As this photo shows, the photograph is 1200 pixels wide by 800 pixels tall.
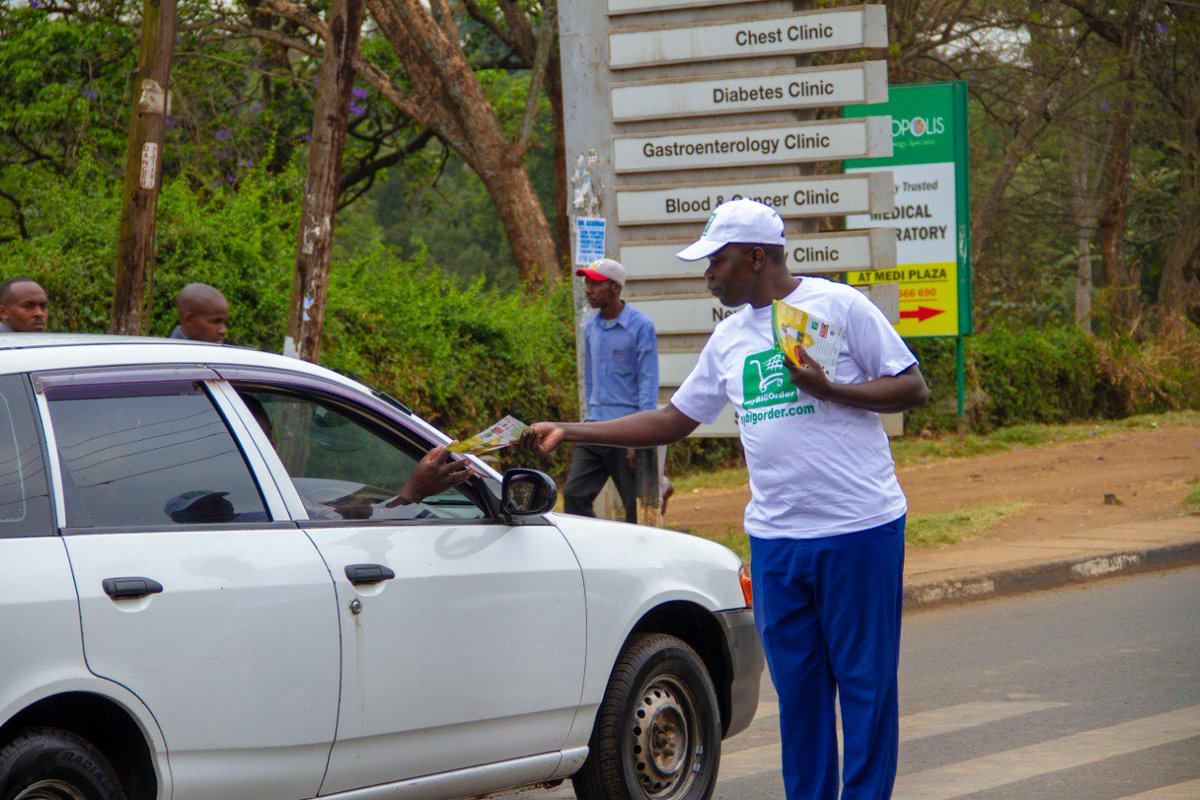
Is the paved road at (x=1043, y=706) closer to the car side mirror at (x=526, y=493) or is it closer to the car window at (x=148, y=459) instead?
the car side mirror at (x=526, y=493)

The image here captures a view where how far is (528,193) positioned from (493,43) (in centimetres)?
1137

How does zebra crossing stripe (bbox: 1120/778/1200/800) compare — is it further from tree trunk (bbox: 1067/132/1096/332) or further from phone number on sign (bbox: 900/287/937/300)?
tree trunk (bbox: 1067/132/1096/332)

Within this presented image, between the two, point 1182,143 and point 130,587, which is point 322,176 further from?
point 1182,143

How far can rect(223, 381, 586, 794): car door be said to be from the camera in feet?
14.1

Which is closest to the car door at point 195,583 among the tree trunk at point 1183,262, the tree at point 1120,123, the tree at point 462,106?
the tree at point 462,106

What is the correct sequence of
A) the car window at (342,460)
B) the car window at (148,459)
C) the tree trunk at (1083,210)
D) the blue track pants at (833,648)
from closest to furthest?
the car window at (148,459) → the blue track pants at (833,648) → the car window at (342,460) → the tree trunk at (1083,210)

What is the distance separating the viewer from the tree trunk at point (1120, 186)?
93.7 ft

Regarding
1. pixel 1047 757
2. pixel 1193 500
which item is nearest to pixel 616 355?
pixel 1047 757

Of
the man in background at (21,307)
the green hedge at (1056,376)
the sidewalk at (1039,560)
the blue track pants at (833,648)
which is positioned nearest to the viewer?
the blue track pants at (833,648)

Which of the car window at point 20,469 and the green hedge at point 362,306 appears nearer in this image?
the car window at point 20,469

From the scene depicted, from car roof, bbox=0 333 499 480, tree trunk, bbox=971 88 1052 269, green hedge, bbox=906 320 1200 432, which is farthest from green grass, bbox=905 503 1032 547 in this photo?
tree trunk, bbox=971 88 1052 269

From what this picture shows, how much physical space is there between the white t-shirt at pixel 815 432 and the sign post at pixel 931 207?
1354cm

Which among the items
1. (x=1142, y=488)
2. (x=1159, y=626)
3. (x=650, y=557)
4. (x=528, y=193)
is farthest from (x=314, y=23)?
(x=650, y=557)

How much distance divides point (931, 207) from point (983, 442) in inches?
123
